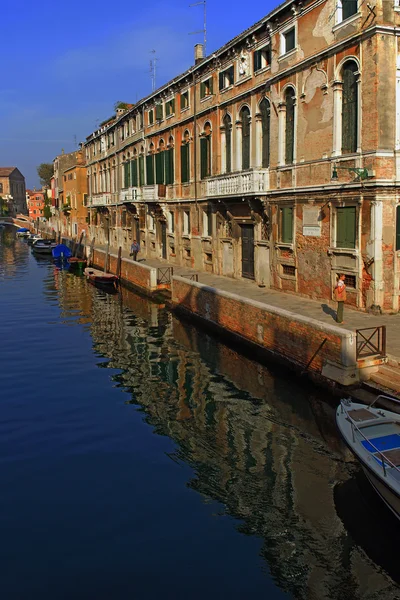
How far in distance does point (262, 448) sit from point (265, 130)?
510 inches

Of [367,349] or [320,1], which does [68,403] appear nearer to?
[367,349]

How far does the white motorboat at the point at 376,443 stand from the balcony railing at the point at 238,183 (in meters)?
11.1

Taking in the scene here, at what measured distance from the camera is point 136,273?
2572cm

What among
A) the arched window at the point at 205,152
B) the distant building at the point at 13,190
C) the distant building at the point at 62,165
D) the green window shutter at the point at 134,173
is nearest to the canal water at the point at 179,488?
the arched window at the point at 205,152

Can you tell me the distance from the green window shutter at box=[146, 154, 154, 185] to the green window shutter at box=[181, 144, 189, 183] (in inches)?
184

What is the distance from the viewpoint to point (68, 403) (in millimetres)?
11664

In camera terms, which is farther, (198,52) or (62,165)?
(62,165)

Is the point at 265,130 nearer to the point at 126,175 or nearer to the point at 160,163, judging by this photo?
the point at 160,163

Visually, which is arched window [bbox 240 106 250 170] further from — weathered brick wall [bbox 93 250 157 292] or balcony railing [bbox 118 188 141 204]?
balcony railing [bbox 118 188 141 204]

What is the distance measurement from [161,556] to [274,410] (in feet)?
16.6

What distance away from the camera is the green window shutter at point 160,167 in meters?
29.5

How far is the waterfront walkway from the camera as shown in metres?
12.8

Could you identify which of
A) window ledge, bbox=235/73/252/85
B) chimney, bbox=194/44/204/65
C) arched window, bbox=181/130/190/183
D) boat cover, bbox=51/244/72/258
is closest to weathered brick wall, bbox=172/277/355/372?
window ledge, bbox=235/73/252/85

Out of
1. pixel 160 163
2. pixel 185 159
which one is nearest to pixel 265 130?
pixel 185 159
